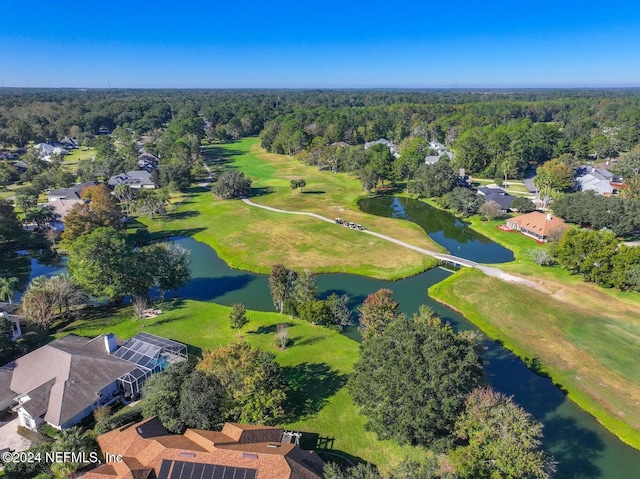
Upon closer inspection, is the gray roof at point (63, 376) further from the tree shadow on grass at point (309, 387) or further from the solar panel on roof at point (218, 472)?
the solar panel on roof at point (218, 472)

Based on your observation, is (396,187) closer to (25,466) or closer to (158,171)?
(158,171)

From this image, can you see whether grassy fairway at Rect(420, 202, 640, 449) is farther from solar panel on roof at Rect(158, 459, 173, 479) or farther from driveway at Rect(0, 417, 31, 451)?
driveway at Rect(0, 417, 31, 451)

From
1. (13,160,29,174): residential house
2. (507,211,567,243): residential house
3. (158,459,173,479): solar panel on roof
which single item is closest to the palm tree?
(158,459,173,479): solar panel on roof

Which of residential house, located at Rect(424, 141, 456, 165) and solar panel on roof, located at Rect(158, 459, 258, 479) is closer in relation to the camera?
solar panel on roof, located at Rect(158, 459, 258, 479)

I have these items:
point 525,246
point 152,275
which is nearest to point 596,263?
point 525,246

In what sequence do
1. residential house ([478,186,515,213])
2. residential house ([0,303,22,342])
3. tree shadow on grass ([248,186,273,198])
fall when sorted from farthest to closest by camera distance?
1. tree shadow on grass ([248,186,273,198])
2. residential house ([478,186,515,213])
3. residential house ([0,303,22,342])

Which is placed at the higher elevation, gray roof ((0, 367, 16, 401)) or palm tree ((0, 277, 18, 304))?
palm tree ((0, 277, 18, 304))

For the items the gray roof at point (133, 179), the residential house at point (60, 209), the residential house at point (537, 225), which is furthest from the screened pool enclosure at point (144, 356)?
the gray roof at point (133, 179)
